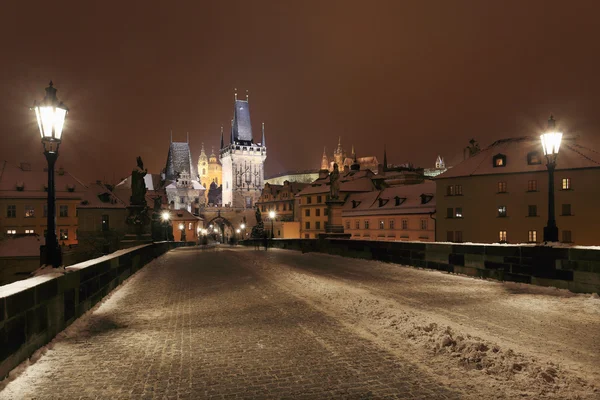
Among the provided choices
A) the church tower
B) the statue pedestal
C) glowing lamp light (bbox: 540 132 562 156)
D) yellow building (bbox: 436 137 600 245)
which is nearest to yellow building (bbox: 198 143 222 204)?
the church tower

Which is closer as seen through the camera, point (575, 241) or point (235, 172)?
point (575, 241)

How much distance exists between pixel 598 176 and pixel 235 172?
107537mm

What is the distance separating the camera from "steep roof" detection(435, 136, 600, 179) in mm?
40656

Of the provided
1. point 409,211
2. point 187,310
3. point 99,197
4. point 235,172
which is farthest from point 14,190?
point 235,172

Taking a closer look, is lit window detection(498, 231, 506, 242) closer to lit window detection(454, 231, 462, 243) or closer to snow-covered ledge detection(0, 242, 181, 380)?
lit window detection(454, 231, 462, 243)

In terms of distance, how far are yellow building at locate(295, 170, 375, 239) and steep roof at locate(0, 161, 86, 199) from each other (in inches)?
1313

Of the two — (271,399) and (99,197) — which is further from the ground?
(99,197)

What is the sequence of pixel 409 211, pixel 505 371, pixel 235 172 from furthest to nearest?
pixel 235 172 → pixel 409 211 → pixel 505 371

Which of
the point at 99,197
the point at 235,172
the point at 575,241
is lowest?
the point at 575,241

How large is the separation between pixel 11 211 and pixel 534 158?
199 ft

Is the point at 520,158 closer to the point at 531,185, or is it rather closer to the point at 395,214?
the point at 531,185

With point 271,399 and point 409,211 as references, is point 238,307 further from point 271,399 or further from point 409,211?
point 409,211

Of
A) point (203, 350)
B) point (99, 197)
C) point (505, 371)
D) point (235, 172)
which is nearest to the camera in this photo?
point (505, 371)

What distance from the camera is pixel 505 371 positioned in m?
5.02
